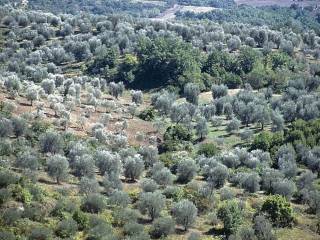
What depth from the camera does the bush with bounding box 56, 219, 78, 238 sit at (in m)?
51.6

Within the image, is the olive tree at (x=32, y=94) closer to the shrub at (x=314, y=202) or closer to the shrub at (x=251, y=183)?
the shrub at (x=251, y=183)

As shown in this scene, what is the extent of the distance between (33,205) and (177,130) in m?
55.4

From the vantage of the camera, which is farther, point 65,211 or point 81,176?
point 81,176

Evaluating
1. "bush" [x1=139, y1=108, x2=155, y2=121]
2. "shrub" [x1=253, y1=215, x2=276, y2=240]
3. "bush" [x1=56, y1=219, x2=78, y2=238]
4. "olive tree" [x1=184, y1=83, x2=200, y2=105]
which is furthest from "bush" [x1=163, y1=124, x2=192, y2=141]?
"bush" [x1=56, y1=219, x2=78, y2=238]

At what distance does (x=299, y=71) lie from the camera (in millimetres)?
169000

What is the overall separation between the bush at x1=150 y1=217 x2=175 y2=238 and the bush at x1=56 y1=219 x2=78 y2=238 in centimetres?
955

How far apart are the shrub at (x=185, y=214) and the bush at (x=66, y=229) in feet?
43.1

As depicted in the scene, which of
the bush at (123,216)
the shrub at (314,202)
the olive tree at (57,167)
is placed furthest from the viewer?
the shrub at (314,202)

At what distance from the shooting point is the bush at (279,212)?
63562 millimetres

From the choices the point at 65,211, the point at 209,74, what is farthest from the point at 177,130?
the point at 209,74

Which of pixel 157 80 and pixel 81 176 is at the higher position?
pixel 81 176

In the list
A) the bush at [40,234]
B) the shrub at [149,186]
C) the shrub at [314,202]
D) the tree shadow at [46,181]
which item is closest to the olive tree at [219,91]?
the shrub at [314,202]

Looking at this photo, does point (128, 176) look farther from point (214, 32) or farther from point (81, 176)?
point (214, 32)

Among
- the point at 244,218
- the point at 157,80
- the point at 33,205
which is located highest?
the point at 33,205
